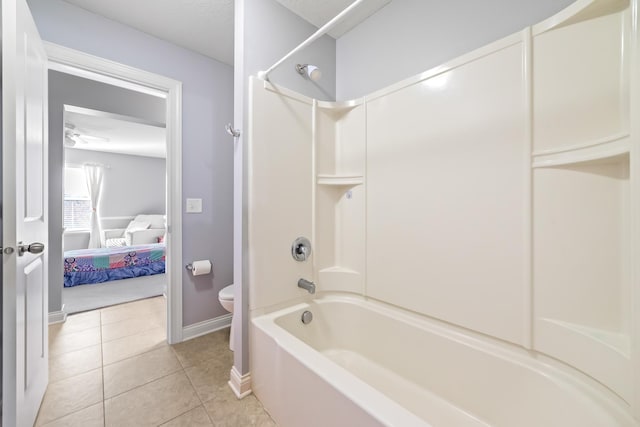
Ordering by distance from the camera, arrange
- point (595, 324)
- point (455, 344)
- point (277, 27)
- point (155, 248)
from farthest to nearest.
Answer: point (155, 248) < point (277, 27) < point (455, 344) < point (595, 324)

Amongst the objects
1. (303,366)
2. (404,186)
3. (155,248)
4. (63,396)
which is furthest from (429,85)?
(155,248)

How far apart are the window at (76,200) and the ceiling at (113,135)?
0.60m

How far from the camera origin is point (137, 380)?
5.07 ft

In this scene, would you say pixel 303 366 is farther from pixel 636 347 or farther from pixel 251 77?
pixel 251 77

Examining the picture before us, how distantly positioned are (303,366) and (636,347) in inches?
41.2

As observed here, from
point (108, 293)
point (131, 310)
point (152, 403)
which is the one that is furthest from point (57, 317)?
point (152, 403)

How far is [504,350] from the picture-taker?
112cm

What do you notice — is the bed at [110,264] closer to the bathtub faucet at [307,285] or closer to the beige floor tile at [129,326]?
the beige floor tile at [129,326]

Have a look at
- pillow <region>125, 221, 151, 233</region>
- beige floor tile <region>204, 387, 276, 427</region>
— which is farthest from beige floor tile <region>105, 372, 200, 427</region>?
pillow <region>125, 221, 151, 233</region>

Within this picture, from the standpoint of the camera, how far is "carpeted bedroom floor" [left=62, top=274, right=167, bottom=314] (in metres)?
2.82

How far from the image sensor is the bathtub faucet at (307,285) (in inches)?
62.2

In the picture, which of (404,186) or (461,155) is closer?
(461,155)

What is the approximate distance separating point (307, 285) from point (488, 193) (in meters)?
1.12

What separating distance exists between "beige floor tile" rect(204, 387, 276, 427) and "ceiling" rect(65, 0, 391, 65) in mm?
2442
